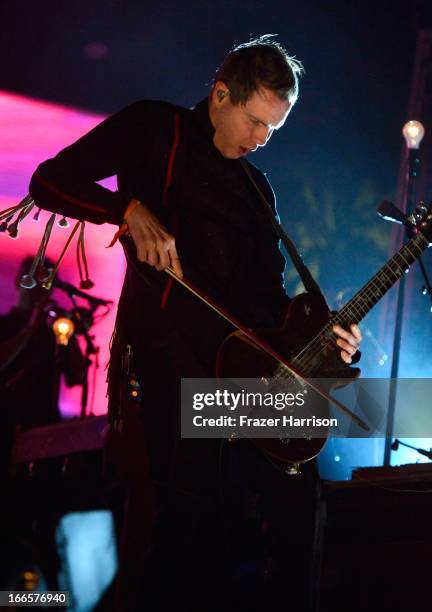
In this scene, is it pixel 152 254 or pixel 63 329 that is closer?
Result: pixel 152 254

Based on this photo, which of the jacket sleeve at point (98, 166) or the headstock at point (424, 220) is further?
the headstock at point (424, 220)

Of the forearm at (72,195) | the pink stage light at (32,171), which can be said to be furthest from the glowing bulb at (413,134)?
the forearm at (72,195)

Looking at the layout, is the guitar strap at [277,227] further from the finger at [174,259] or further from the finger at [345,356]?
the finger at [174,259]

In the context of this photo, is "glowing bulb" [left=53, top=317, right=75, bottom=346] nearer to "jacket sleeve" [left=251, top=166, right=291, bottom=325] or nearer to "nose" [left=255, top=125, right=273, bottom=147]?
"jacket sleeve" [left=251, top=166, right=291, bottom=325]

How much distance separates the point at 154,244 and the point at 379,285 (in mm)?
918

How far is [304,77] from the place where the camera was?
589 cm

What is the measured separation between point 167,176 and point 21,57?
337cm

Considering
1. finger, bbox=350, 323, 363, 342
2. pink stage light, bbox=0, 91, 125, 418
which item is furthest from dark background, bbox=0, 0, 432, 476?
finger, bbox=350, 323, 363, 342

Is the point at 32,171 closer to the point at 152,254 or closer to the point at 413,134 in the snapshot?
the point at 413,134

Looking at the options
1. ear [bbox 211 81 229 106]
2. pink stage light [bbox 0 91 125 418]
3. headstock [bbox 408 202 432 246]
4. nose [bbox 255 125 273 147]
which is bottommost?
headstock [bbox 408 202 432 246]

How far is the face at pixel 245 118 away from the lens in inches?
84.3

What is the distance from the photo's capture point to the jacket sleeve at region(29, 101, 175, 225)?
6.49ft

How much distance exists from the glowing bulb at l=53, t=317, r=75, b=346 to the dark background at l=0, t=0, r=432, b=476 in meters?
1.77

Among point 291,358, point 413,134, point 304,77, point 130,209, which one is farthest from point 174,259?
point 304,77
